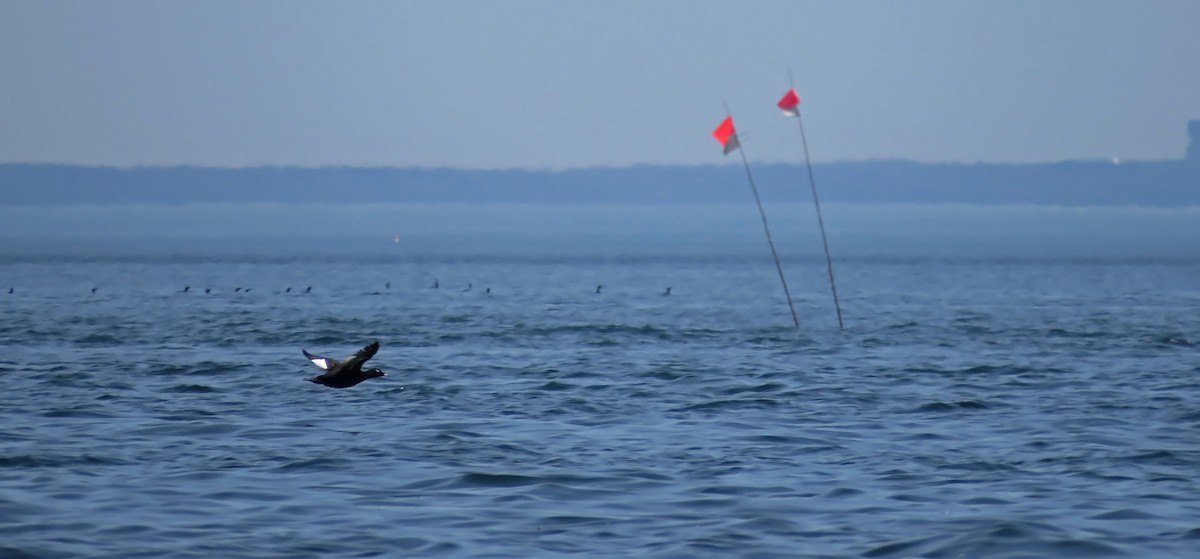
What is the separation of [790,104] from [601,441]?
2073 centimetres

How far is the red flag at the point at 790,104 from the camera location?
38.4m

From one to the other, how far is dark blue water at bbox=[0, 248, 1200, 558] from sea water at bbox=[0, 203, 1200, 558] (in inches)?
2.6

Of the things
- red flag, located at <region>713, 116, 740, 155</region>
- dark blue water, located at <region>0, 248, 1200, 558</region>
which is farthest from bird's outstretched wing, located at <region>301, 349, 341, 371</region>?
red flag, located at <region>713, 116, 740, 155</region>

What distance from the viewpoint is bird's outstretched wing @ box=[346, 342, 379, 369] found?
17922 millimetres

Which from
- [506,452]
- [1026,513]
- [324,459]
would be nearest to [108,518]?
[324,459]

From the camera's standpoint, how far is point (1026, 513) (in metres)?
14.8

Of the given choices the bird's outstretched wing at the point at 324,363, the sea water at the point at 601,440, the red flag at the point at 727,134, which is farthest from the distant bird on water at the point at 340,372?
the red flag at the point at 727,134

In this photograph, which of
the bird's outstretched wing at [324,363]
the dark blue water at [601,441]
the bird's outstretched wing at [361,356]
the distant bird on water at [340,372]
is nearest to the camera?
the dark blue water at [601,441]

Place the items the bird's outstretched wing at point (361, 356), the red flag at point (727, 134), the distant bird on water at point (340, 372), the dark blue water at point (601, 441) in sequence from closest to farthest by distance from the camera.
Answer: the dark blue water at point (601, 441)
the bird's outstretched wing at point (361, 356)
the distant bird on water at point (340, 372)
the red flag at point (727, 134)

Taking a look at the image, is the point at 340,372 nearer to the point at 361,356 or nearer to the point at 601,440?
the point at 361,356

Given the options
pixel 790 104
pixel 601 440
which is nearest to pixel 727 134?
pixel 790 104

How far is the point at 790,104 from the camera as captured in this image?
3866 centimetres

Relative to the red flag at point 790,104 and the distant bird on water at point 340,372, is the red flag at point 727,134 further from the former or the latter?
the distant bird on water at point 340,372

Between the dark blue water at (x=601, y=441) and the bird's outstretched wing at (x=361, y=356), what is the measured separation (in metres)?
1.11
